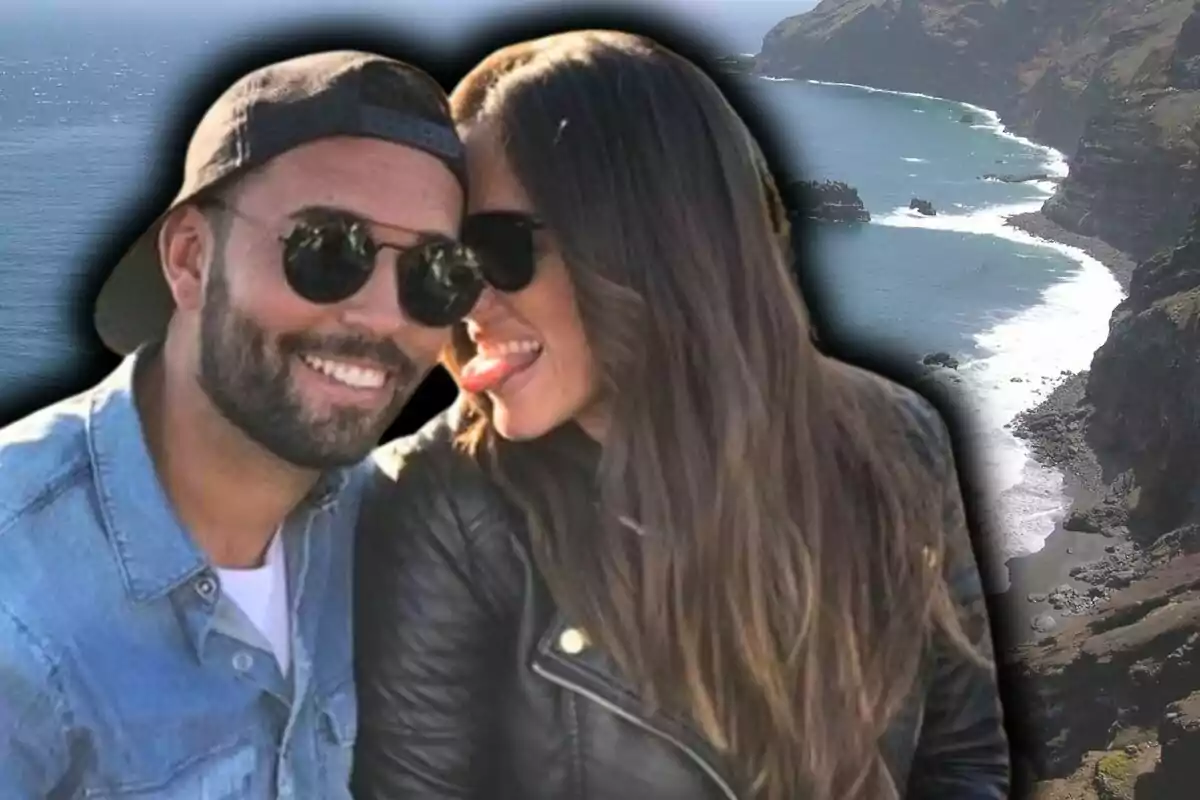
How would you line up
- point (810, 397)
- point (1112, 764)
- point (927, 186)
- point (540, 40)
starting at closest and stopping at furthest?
point (540, 40) < point (810, 397) < point (1112, 764) < point (927, 186)

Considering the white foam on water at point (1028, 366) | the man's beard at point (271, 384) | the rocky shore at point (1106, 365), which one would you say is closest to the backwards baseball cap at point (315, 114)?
the man's beard at point (271, 384)

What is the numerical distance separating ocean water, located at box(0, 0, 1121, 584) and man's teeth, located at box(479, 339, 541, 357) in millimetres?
405

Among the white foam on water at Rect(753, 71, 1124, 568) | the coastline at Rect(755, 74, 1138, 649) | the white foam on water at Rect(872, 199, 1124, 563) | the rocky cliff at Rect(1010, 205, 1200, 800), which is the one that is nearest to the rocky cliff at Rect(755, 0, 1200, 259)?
the white foam on water at Rect(753, 71, 1124, 568)

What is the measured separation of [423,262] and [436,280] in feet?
0.07

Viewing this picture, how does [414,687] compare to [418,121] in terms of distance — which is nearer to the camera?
[418,121]

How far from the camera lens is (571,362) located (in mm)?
1226

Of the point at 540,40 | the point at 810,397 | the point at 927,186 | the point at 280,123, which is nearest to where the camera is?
the point at 280,123

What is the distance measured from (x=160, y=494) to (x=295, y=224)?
293mm

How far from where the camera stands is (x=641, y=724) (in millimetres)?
1272

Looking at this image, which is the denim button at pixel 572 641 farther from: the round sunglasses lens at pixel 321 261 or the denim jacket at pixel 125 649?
the round sunglasses lens at pixel 321 261

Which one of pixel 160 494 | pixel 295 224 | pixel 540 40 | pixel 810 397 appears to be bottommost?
pixel 160 494

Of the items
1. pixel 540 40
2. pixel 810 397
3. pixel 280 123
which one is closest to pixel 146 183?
pixel 280 123

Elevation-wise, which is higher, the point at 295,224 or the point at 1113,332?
the point at 295,224

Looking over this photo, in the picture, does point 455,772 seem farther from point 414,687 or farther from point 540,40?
point 540,40
